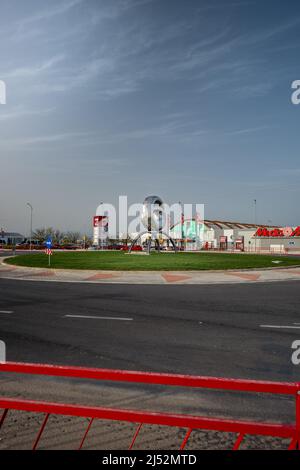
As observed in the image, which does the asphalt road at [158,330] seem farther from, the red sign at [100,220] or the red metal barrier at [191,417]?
the red sign at [100,220]

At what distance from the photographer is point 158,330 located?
25.1 feet

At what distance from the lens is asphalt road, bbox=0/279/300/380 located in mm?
5746

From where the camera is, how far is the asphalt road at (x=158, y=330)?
5.75 m

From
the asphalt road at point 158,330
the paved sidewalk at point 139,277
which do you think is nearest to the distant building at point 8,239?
the paved sidewalk at point 139,277

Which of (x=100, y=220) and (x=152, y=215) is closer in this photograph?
(x=152, y=215)

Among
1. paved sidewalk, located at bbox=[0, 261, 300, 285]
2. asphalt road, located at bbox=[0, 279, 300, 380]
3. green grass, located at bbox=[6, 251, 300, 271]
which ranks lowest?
asphalt road, located at bbox=[0, 279, 300, 380]

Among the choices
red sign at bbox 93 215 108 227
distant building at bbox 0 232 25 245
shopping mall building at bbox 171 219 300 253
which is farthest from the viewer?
distant building at bbox 0 232 25 245

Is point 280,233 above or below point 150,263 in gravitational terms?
above

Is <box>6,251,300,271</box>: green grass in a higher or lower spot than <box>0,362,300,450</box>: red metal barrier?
lower
